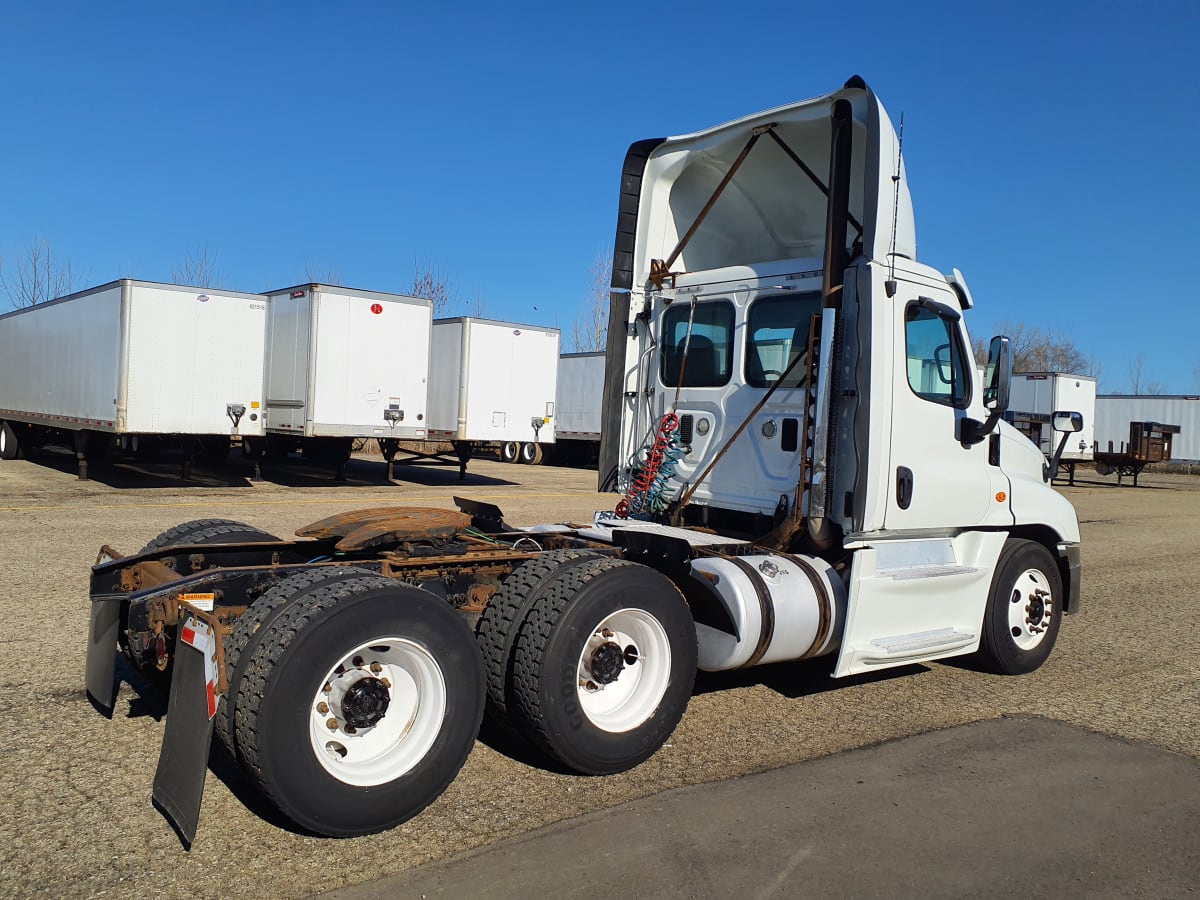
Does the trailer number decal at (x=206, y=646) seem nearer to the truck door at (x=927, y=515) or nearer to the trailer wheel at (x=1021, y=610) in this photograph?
the truck door at (x=927, y=515)

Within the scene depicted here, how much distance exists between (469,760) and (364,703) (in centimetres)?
100

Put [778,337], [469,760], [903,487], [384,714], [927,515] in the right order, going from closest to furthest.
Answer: [384,714]
[469,760]
[903,487]
[927,515]
[778,337]

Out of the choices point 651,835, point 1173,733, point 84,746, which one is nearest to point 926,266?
point 1173,733

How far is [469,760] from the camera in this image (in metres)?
4.55

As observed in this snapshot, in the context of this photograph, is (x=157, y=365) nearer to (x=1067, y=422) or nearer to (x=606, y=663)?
(x=606, y=663)

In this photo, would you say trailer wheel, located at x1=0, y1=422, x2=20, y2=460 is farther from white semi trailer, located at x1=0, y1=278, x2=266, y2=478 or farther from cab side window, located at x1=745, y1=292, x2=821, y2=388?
cab side window, located at x1=745, y1=292, x2=821, y2=388

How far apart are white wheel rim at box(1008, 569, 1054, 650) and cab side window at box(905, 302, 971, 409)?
1.36 metres

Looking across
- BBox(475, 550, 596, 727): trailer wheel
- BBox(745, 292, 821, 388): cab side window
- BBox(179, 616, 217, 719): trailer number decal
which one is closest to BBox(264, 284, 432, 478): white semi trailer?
BBox(745, 292, 821, 388): cab side window

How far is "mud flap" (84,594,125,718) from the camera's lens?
435cm

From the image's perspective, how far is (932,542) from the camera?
19.9ft

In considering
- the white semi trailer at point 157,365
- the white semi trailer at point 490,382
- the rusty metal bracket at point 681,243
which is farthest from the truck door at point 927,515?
the white semi trailer at point 490,382

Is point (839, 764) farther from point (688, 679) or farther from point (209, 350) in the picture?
point (209, 350)

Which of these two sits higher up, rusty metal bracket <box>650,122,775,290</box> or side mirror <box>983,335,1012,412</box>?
rusty metal bracket <box>650,122,775,290</box>

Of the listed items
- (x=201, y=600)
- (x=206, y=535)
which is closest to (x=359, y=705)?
(x=201, y=600)
